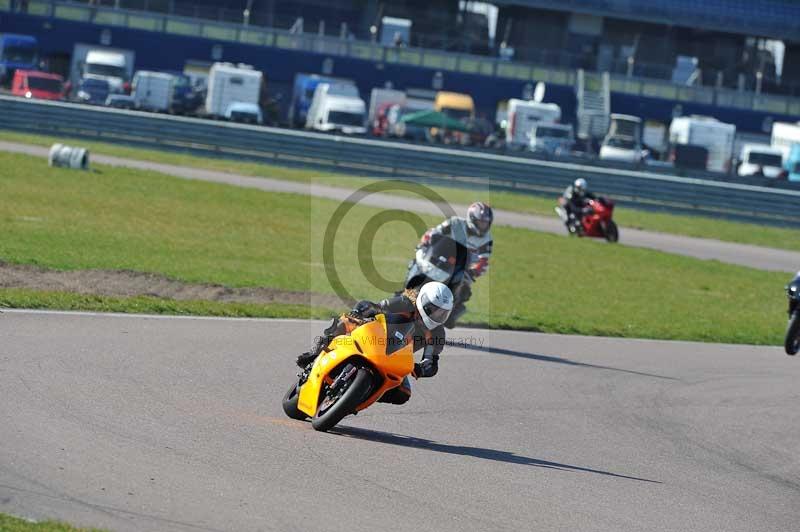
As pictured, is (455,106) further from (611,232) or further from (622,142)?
(611,232)

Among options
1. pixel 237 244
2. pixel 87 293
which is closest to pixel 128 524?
pixel 87 293

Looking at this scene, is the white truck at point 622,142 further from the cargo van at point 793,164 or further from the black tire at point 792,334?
the black tire at point 792,334

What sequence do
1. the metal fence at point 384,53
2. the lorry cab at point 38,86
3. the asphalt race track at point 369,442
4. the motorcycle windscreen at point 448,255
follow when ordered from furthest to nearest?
the metal fence at point 384,53 → the lorry cab at point 38,86 → the motorcycle windscreen at point 448,255 → the asphalt race track at point 369,442

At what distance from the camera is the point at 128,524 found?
6.16 meters

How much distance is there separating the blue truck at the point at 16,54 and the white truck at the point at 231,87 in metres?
8.24

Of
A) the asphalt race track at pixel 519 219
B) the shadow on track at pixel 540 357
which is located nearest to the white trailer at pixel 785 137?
the asphalt race track at pixel 519 219

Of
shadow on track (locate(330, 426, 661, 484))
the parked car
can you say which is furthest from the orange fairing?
the parked car

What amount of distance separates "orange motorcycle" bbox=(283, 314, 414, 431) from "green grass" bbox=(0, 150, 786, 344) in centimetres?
479

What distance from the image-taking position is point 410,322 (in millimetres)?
9016

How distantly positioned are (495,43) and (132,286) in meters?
52.9

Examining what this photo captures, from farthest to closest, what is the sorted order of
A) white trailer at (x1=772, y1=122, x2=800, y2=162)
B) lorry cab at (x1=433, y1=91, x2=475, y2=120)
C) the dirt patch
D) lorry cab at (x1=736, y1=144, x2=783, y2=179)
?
lorry cab at (x1=433, y1=91, x2=475, y2=120), white trailer at (x1=772, y1=122, x2=800, y2=162), lorry cab at (x1=736, y1=144, x2=783, y2=179), the dirt patch

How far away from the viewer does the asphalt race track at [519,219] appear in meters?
27.7

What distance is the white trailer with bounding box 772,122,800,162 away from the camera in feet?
174

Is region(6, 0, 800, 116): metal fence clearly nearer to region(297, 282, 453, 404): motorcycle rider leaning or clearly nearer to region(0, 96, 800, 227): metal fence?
region(0, 96, 800, 227): metal fence
